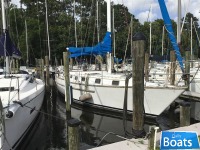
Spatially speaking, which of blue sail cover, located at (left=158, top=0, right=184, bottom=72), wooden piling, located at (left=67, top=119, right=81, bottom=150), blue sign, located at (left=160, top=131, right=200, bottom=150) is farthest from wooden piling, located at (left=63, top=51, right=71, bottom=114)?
blue sign, located at (left=160, top=131, right=200, bottom=150)

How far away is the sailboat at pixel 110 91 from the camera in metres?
11.8

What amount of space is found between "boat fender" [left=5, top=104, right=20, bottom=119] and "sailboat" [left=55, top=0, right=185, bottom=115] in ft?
14.8

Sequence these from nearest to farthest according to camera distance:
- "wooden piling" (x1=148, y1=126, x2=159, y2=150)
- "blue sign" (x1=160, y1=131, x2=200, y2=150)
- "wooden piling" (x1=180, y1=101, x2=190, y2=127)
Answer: "blue sign" (x1=160, y1=131, x2=200, y2=150) → "wooden piling" (x1=148, y1=126, x2=159, y2=150) → "wooden piling" (x1=180, y1=101, x2=190, y2=127)

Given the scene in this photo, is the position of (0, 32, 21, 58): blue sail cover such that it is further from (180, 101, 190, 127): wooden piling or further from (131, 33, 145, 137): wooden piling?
(180, 101, 190, 127): wooden piling

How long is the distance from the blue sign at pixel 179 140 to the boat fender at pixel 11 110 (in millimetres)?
4192

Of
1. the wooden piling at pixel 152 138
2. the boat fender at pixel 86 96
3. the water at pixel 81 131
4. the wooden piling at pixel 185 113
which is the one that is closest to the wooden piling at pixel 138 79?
the wooden piling at pixel 152 138

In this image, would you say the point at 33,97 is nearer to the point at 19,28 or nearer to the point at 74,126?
the point at 74,126

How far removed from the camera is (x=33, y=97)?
398 inches

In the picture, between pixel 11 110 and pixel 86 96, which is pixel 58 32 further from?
pixel 11 110

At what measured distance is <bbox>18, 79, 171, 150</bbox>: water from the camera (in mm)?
9984

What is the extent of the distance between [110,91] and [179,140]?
835 cm

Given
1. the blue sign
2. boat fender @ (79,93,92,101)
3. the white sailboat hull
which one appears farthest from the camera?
boat fender @ (79,93,92,101)

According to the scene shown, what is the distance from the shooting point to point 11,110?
24.5ft

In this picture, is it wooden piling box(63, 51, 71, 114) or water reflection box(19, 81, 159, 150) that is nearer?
water reflection box(19, 81, 159, 150)
